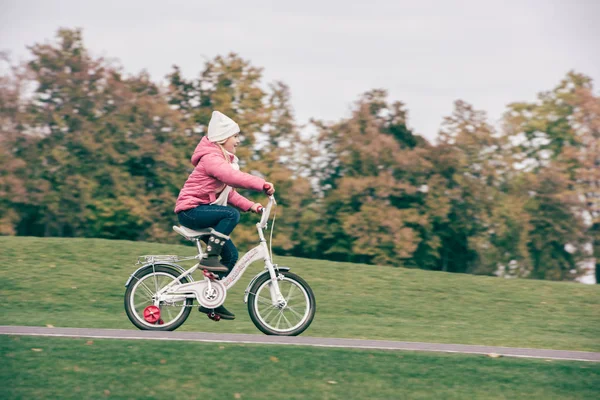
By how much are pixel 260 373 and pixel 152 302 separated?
2103 mm

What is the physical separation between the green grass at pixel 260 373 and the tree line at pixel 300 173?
144 ft

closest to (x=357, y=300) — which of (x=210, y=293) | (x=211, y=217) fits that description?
(x=210, y=293)

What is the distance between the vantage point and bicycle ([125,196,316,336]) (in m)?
8.65

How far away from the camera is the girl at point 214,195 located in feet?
27.6

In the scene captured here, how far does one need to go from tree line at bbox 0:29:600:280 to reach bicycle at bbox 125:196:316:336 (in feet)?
140

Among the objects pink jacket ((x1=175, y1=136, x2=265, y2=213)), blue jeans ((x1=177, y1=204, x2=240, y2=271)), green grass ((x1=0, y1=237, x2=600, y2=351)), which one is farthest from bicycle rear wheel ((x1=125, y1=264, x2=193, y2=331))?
green grass ((x1=0, y1=237, x2=600, y2=351))

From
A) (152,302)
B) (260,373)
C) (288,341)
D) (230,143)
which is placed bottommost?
(260,373)

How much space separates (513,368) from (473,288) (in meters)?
9.80

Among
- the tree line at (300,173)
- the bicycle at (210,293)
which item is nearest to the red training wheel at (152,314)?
the bicycle at (210,293)

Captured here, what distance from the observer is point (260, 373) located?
7.04 meters

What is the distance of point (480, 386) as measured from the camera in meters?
7.04

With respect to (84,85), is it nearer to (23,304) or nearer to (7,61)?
(7,61)

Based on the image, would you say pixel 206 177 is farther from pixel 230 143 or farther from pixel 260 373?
pixel 260 373

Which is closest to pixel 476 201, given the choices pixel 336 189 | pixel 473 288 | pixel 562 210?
pixel 562 210
